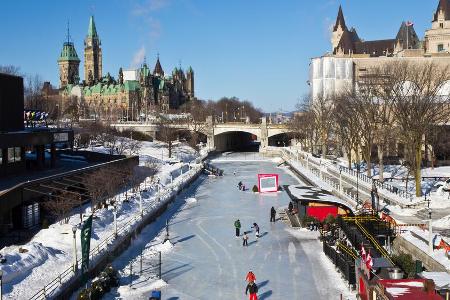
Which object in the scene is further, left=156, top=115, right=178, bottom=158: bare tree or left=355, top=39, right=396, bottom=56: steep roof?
left=355, top=39, right=396, bottom=56: steep roof

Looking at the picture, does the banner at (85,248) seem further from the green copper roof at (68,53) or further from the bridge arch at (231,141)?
the green copper roof at (68,53)

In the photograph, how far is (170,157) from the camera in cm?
7619

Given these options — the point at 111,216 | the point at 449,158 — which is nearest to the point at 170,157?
the point at 449,158

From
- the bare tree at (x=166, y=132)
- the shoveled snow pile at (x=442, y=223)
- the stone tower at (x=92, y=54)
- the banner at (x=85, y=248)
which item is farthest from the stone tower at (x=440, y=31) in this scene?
the stone tower at (x=92, y=54)

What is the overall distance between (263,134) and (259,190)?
175 feet

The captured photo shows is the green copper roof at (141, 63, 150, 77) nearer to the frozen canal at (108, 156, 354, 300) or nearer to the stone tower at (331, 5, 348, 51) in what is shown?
the stone tower at (331, 5, 348, 51)

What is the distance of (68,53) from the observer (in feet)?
584

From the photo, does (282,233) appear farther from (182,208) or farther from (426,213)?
(182,208)

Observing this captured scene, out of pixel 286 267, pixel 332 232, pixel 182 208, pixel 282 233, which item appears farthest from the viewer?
pixel 182 208

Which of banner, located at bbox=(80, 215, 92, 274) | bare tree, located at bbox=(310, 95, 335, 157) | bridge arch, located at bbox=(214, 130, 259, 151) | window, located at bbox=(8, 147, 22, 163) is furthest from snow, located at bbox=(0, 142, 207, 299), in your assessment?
bridge arch, located at bbox=(214, 130, 259, 151)

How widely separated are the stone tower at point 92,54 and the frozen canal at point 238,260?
510 ft

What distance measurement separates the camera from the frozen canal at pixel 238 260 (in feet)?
63.6

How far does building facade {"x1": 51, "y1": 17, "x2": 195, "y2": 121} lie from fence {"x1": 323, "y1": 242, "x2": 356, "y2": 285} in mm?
118537

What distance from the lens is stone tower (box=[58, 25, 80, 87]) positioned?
178 m
